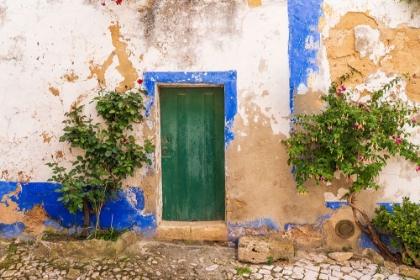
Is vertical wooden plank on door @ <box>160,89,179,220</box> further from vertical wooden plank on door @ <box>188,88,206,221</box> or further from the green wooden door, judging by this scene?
vertical wooden plank on door @ <box>188,88,206,221</box>

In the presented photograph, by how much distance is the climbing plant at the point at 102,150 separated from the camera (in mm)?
4133

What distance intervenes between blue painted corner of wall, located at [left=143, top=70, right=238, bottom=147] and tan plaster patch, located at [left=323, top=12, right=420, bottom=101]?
41.2 inches

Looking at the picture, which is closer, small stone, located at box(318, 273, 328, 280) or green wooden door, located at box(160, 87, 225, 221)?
small stone, located at box(318, 273, 328, 280)

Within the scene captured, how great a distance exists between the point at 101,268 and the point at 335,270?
2.30 metres

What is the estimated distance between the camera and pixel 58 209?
14.7 feet

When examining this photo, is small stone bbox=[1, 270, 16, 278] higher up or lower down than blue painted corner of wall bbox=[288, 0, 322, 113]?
lower down

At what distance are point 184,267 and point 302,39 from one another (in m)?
2.60

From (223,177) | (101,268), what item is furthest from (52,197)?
(223,177)

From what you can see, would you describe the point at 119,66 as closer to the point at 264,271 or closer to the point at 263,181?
the point at 263,181

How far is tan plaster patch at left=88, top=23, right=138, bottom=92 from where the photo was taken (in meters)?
4.25

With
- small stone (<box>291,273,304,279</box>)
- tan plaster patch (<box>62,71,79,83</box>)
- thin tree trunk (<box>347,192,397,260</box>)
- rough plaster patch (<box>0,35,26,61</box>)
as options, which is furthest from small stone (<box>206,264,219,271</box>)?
rough plaster patch (<box>0,35,26,61</box>)

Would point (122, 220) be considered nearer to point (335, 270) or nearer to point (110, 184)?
point (110, 184)

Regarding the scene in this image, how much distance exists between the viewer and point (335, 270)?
3941mm

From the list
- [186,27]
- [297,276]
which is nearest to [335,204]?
[297,276]
